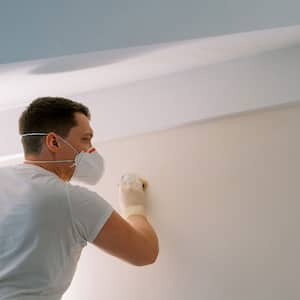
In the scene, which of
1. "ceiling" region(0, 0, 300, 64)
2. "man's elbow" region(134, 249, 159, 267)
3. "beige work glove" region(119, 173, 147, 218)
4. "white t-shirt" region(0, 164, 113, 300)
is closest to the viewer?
"ceiling" region(0, 0, 300, 64)

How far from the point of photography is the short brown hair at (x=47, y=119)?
1.14 m

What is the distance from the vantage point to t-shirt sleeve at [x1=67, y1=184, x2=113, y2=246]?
3.37 ft

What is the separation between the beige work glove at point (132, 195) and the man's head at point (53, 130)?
212mm

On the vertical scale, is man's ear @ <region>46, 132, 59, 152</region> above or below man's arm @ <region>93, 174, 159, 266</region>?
above

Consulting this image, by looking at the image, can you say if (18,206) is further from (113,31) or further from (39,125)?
(113,31)

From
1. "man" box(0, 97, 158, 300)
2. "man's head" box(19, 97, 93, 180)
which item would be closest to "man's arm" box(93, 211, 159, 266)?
"man" box(0, 97, 158, 300)

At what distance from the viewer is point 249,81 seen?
48.8 inches

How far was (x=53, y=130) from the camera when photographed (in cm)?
114

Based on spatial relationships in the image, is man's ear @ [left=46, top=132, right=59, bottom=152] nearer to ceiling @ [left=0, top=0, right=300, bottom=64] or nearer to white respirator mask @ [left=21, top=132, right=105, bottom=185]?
white respirator mask @ [left=21, top=132, right=105, bottom=185]

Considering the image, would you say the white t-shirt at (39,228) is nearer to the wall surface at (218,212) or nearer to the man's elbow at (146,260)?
the man's elbow at (146,260)

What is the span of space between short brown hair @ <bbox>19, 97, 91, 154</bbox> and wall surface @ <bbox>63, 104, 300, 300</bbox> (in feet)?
0.93

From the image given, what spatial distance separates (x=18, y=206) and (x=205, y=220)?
53cm

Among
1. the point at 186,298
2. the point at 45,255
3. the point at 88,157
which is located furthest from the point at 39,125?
the point at 186,298

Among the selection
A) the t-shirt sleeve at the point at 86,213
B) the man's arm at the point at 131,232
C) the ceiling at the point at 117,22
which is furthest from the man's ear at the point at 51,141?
the ceiling at the point at 117,22
